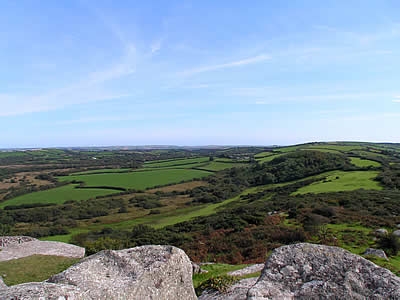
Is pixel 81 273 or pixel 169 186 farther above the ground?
pixel 81 273

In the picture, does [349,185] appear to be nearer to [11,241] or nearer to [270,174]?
[270,174]

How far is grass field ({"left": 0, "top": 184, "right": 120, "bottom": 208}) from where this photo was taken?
3103 inches

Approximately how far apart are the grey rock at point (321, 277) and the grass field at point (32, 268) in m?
14.9

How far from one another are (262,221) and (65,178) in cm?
10192

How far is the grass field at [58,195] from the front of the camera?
78812 millimetres

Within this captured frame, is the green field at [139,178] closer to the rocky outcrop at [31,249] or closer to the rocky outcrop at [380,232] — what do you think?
the rocky outcrop at [31,249]

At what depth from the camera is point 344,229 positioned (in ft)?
81.5

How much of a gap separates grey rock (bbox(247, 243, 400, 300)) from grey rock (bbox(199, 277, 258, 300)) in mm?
3120

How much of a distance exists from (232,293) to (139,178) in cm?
10276

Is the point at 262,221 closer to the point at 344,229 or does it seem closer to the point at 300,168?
the point at 344,229

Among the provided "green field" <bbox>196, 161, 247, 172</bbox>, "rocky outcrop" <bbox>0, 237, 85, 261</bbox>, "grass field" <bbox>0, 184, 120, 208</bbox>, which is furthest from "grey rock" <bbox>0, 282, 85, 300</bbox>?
"green field" <bbox>196, 161, 247, 172</bbox>

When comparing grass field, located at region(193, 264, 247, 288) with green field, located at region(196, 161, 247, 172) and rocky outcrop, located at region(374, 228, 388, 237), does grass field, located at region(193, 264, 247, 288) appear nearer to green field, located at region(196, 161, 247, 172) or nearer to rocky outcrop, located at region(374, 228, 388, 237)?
rocky outcrop, located at region(374, 228, 388, 237)

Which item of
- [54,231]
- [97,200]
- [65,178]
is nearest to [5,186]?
[65,178]

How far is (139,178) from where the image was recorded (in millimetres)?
110250
